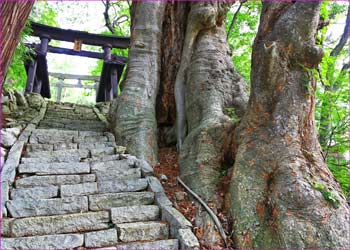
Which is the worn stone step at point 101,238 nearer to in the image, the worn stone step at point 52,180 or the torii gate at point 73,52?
the worn stone step at point 52,180

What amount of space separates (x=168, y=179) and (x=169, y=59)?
9.79 feet

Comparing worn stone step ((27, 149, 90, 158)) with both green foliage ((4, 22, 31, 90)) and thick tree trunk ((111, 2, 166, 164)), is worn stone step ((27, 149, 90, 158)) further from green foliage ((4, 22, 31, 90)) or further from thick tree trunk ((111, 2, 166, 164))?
green foliage ((4, 22, 31, 90))

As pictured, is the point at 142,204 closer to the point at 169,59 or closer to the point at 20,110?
the point at 169,59

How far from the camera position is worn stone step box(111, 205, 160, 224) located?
9.51 ft

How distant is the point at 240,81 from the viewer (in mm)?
4887

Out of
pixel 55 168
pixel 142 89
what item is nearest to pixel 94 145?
pixel 55 168

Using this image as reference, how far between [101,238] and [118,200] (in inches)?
23.8

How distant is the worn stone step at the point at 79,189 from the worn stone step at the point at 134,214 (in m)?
0.49

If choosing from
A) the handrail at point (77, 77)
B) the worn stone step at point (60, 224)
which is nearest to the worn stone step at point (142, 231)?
the worn stone step at point (60, 224)

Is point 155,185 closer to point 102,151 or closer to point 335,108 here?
point 102,151

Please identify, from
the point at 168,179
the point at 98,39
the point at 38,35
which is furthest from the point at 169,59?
the point at 38,35

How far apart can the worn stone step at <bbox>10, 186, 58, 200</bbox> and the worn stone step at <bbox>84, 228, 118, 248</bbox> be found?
0.80 meters

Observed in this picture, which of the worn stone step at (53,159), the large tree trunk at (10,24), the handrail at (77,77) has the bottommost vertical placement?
the worn stone step at (53,159)

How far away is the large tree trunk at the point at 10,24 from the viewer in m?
1.59
